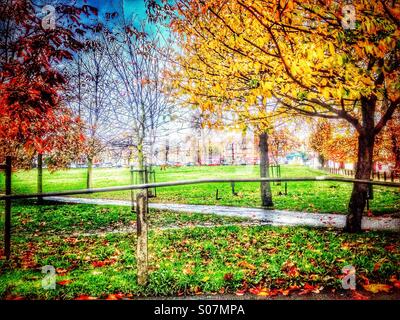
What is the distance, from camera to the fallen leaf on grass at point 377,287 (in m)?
3.35

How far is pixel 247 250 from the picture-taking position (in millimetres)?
5328

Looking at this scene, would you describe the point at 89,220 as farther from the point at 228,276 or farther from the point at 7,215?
the point at 228,276

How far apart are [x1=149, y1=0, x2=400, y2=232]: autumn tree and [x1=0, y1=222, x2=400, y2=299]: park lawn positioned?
6.56 feet

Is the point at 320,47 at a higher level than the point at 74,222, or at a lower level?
higher

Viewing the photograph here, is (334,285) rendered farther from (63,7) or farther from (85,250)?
(63,7)

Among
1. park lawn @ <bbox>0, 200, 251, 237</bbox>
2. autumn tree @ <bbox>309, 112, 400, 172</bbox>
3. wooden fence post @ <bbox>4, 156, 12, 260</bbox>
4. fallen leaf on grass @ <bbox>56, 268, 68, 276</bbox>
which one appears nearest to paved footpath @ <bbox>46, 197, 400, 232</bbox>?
park lawn @ <bbox>0, 200, 251, 237</bbox>

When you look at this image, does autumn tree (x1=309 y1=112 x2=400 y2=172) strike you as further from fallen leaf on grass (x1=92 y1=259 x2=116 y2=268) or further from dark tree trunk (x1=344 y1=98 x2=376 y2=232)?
fallen leaf on grass (x1=92 y1=259 x2=116 y2=268)

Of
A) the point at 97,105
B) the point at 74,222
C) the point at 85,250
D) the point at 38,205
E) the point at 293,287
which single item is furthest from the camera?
the point at 97,105

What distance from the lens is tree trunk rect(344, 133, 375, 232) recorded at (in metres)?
6.66

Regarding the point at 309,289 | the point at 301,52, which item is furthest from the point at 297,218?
the point at 301,52

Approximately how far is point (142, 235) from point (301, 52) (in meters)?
3.66

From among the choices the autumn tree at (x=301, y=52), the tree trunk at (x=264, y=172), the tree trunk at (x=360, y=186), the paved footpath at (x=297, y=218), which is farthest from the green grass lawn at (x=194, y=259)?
the tree trunk at (x=264, y=172)

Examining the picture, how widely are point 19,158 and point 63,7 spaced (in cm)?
1044

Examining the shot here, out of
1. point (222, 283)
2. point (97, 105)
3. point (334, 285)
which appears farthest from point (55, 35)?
point (97, 105)
